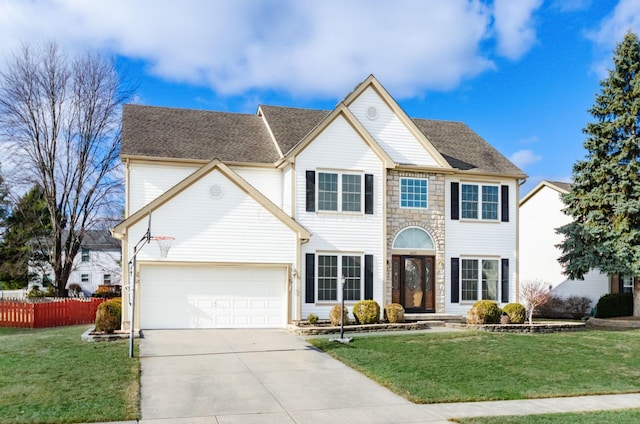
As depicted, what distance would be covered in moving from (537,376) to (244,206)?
10890 mm

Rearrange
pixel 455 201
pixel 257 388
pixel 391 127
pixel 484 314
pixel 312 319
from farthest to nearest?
pixel 455 201 → pixel 391 127 → pixel 484 314 → pixel 312 319 → pixel 257 388

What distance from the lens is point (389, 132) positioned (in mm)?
23766

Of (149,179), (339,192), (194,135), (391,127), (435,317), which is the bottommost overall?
(435,317)

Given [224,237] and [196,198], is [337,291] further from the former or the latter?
[196,198]

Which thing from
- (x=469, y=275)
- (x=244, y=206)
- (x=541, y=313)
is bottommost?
(x=541, y=313)

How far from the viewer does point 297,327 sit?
64.0 feet

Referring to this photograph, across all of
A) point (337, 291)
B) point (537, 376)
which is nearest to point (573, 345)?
point (537, 376)

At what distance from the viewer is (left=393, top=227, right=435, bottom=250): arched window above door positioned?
23531 millimetres

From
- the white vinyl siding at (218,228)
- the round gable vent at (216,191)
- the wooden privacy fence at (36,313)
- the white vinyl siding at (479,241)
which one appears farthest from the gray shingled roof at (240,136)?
the wooden privacy fence at (36,313)

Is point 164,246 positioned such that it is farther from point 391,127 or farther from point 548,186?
point 548,186

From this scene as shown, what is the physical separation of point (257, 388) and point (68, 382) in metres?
3.49

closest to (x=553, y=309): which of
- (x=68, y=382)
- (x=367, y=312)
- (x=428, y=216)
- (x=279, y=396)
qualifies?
(x=428, y=216)

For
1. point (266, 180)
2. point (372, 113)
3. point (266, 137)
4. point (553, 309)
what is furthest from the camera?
point (553, 309)

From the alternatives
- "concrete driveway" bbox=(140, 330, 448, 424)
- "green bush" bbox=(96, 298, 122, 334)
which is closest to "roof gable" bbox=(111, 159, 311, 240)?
"green bush" bbox=(96, 298, 122, 334)
